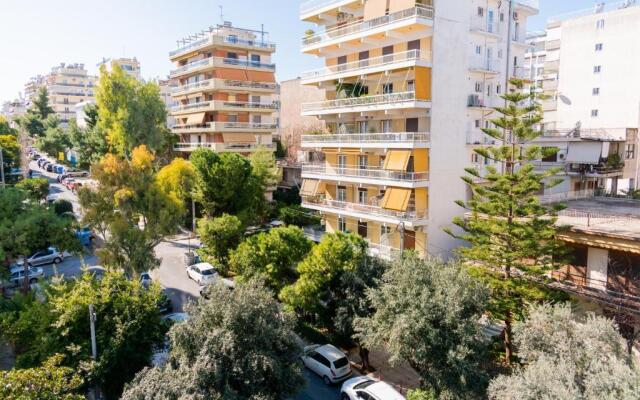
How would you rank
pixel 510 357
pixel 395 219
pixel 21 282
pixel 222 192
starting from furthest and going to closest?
pixel 222 192, pixel 21 282, pixel 395 219, pixel 510 357

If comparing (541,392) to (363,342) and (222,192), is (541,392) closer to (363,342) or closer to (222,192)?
(363,342)

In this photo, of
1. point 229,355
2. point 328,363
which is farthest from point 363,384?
point 229,355

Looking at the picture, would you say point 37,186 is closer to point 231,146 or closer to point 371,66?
point 231,146

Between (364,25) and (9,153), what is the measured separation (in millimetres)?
42299

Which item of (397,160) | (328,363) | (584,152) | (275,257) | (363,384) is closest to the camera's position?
(363,384)

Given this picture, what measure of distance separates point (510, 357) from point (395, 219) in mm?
9895

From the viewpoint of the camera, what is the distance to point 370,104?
88.6 ft

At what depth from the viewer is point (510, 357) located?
18047mm

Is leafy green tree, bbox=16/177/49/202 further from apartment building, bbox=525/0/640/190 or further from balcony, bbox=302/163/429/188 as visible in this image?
apartment building, bbox=525/0/640/190

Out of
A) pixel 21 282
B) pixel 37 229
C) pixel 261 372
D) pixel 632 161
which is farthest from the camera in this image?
pixel 632 161

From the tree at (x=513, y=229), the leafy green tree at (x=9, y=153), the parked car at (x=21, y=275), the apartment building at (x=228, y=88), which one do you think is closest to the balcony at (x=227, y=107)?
the apartment building at (x=228, y=88)

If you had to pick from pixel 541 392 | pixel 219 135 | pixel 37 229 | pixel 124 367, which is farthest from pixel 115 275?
pixel 219 135

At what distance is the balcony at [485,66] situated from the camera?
26.8m

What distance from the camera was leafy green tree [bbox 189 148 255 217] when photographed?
3228cm
